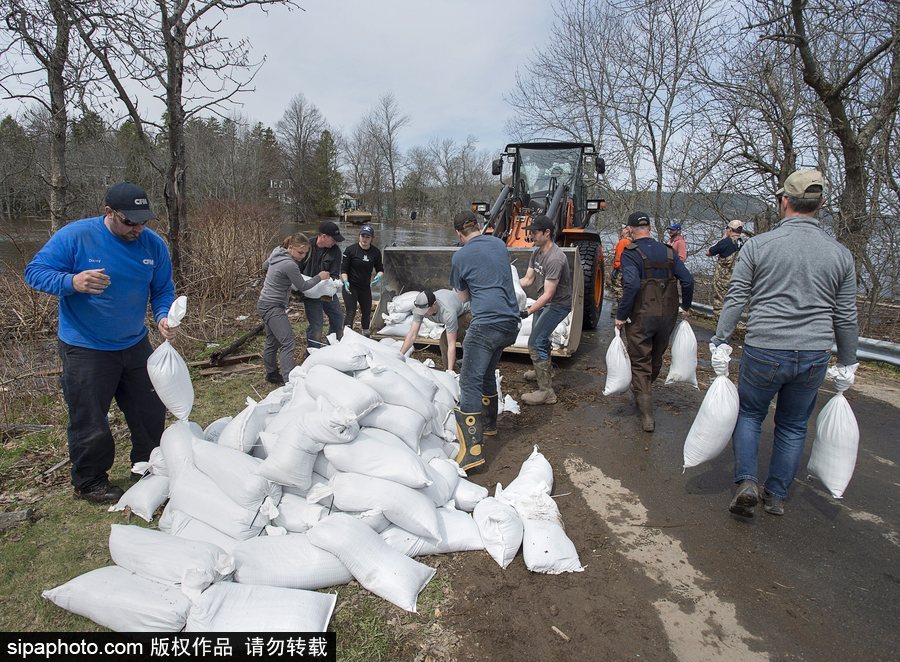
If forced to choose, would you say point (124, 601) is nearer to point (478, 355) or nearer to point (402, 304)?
point (478, 355)

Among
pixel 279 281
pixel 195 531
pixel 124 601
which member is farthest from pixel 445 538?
pixel 279 281

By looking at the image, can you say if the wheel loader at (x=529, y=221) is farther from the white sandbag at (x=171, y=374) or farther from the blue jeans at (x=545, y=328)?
the white sandbag at (x=171, y=374)

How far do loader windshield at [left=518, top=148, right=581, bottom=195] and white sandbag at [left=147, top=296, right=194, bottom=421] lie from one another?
5.81m

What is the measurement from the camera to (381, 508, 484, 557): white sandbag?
88.4 inches

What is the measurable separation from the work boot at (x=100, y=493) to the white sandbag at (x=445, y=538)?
1530 mm

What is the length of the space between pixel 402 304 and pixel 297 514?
3662mm

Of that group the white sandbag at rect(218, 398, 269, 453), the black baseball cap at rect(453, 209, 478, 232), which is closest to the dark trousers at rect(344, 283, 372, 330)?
the black baseball cap at rect(453, 209, 478, 232)

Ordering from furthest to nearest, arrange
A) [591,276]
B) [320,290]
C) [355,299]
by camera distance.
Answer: [591,276] → [355,299] → [320,290]

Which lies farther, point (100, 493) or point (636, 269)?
point (636, 269)

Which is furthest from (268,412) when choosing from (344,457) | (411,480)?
(411,480)

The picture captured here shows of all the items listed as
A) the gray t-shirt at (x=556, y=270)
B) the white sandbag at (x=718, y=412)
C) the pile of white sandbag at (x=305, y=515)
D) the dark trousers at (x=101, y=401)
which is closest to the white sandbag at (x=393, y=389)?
the pile of white sandbag at (x=305, y=515)

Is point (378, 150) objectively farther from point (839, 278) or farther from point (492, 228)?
point (839, 278)

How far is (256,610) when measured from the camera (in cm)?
175

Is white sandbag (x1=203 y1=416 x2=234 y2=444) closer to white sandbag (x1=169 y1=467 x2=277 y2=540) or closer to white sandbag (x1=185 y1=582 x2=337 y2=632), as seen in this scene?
white sandbag (x1=169 y1=467 x2=277 y2=540)
